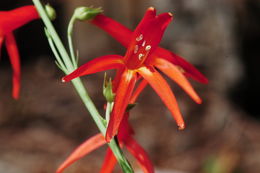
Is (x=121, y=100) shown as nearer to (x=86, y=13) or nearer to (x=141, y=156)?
(x=141, y=156)

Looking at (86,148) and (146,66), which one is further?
(86,148)

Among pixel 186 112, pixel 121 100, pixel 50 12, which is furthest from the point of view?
pixel 186 112

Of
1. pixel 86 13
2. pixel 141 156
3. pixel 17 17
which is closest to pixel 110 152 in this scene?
pixel 141 156

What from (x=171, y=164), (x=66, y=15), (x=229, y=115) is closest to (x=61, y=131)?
(x=171, y=164)

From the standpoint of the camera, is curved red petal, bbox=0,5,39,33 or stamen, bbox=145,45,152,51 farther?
curved red petal, bbox=0,5,39,33

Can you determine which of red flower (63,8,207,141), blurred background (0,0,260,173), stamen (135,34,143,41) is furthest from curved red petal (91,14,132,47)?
blurred background (0,0,260,173)

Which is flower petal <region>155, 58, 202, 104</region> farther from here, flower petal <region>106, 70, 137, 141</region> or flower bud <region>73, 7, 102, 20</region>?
flower bud <region>73, 7, 102, 20</region>
